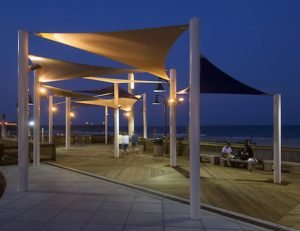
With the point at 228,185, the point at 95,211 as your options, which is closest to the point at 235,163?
→ the point at 228,185

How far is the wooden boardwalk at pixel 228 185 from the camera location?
26.2 ft

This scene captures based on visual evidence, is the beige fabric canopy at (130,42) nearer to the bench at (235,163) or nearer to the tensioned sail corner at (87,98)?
the bench at (235,163)

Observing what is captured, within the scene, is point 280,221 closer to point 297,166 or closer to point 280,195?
point 280,195

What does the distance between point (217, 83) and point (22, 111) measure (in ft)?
16.3

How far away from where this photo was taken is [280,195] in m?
9.52

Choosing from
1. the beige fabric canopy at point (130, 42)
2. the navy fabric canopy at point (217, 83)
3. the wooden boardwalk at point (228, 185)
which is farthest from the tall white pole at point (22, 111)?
the navy fabric canopy at point (217, 83)

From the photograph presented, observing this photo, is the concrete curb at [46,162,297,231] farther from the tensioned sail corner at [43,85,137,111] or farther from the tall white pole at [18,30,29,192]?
the tensioned sail corner at [43,85,137,111]

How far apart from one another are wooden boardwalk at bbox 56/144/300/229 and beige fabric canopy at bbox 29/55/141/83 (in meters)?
3.44

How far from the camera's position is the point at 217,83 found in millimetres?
10508

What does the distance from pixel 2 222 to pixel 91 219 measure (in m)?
1.51

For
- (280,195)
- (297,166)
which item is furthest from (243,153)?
(280,195)

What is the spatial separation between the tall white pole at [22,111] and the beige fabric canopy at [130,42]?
75cm

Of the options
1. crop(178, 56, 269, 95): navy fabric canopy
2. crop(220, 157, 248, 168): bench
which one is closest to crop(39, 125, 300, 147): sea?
crop(220, 157, 248, 168): bench

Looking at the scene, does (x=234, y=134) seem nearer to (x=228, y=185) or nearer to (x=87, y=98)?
(x=87, y=98)
